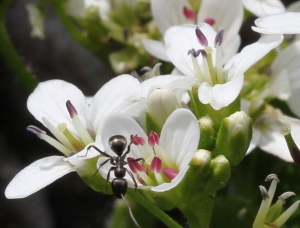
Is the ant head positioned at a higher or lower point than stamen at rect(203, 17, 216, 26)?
higher

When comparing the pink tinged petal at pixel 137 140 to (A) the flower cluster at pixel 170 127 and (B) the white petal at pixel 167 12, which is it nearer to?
(A) the flower cluster at pixel 170 127

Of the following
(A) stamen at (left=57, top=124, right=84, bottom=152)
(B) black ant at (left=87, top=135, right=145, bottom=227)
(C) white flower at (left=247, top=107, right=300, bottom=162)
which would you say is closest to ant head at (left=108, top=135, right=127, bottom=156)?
(B) black ant at (left=87, top=135, right=145, bottom=227)

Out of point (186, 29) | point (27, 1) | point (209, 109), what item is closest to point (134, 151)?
point (209, 109)

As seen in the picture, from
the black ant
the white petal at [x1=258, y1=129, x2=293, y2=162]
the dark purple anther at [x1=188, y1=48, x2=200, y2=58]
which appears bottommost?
the white petal at [x1=258, y1=129, x2=293, y2=162]

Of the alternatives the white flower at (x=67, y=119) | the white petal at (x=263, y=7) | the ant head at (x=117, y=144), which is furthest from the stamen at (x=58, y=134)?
the white petal at (x=263, y=7)

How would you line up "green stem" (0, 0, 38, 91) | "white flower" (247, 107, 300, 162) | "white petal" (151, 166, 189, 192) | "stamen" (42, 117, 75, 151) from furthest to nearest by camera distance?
"green stem" (0, 0, 38, 91) → "white flower" (247, 107, 300, 162) → "stamen" (42, 117, 75, 151) → "white petal" (151, 166, 189, 192)

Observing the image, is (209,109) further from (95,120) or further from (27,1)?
(27,1)

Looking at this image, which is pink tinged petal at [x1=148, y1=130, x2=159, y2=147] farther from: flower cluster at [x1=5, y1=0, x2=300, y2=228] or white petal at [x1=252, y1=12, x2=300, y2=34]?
white petal at [x1=252, y1=12, x2=300, y2=34]
